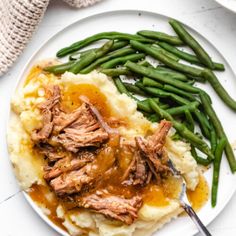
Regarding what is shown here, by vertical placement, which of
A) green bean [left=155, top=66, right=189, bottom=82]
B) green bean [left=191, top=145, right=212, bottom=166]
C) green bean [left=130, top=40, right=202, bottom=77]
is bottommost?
green bean [left=191, top=145, right=212, bottom=166]

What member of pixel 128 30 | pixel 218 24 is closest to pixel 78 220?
pixel 128 30

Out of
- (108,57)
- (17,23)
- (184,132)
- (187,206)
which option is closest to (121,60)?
(108,57)

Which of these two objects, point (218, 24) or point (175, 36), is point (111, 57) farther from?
point (218, 24)

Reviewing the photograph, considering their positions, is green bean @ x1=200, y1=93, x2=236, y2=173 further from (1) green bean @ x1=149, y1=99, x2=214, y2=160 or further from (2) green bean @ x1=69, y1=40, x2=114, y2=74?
(2) green bean @ x1=69, y1=40, x2=114, y2=74

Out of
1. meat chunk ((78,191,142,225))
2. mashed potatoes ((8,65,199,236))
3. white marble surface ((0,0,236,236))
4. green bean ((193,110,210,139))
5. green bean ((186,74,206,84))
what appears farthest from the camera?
white marble surface ((0,0,236,236))

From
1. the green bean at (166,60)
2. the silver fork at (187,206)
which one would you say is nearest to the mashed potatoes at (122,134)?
the silver fork at (187,206)

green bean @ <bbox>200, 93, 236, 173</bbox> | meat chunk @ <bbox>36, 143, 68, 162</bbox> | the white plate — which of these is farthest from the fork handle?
the white plate
